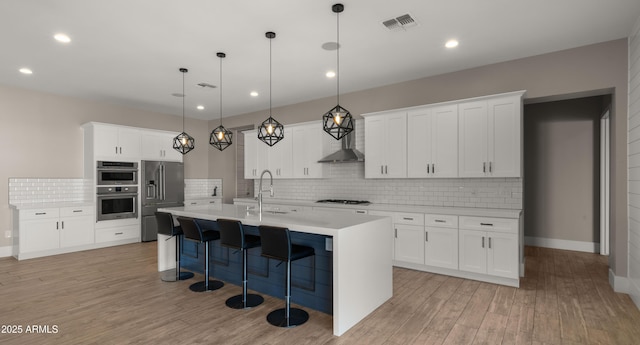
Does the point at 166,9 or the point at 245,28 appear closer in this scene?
the point at 166,9

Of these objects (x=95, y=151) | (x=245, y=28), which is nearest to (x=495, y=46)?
(x=245, y=28)

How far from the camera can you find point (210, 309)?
3398 mm

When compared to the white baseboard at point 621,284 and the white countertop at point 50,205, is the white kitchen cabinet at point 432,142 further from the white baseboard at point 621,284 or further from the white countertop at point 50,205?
the white countertop at point 50,205

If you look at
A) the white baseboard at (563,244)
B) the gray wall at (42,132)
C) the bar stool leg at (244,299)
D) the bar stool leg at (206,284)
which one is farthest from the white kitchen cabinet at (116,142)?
the white baseboard at (563,244)

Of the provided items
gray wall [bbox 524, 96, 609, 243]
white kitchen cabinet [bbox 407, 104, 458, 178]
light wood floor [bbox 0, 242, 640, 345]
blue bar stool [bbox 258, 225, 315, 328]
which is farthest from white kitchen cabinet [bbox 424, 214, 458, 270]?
gray wall [bbox 524, 96, 609, 243]

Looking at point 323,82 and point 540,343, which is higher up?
point 323,82

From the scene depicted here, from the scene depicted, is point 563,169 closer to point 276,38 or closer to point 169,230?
point 276,38

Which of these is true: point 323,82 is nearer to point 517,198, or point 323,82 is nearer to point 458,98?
point 458,98

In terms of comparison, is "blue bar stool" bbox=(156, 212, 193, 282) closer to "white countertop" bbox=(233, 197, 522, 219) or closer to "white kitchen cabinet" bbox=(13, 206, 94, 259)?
"white countertop" bbox=(233, 197, 522, 219)

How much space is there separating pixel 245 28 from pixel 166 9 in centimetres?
79

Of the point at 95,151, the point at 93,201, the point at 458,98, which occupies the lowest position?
the point at 93,201

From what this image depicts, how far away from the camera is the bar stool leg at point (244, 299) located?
3469mm

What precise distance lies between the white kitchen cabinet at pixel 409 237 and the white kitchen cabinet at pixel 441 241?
8 cm

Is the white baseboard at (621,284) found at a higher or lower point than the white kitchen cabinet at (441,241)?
lower
